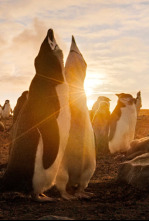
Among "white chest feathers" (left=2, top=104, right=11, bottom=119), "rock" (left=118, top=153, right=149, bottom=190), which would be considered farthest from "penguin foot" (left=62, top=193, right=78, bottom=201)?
"white chest feathers" (left=2, top=104, right=11, bottom=119)

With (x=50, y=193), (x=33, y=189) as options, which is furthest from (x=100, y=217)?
(x=50, y=193)

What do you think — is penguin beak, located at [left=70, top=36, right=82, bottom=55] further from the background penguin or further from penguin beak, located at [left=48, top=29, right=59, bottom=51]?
the background penguin

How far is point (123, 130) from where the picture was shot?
11.3 m

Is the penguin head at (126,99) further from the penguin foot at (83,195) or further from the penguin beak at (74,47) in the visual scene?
the penguin foot at (83,195)

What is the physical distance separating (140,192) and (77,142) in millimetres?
1271

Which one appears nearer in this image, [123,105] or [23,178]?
[23,178]

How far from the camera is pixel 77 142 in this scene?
505 centimetres

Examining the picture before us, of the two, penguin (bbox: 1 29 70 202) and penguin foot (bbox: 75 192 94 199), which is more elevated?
penguin (bbox: 1 29 70 202)

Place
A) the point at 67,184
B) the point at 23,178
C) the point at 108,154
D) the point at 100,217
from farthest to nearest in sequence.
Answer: the point at 108,154, the point at 67,184, the point at 23,178, the point at 100,217

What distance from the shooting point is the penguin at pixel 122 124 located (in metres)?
11.3

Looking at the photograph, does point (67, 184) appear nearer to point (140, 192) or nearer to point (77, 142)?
point (77, 142)

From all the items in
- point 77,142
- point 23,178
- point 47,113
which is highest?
point 47,113

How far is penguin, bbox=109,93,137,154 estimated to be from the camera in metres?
11.3

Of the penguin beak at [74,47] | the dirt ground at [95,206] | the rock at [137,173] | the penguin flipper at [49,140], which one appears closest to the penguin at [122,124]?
the rock at [137,173]
